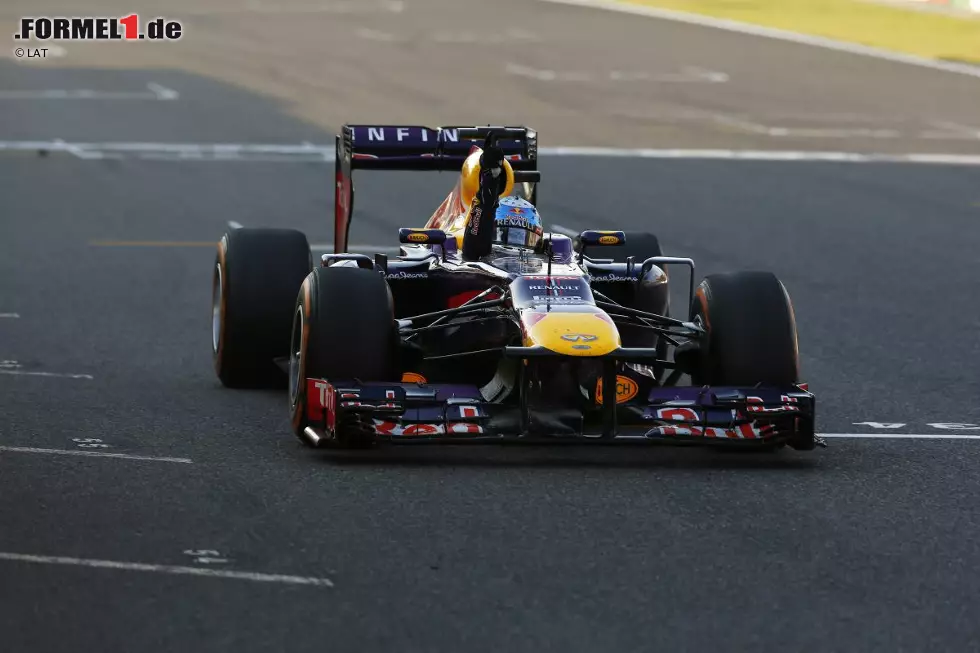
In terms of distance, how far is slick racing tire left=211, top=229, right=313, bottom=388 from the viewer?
36.4 ft

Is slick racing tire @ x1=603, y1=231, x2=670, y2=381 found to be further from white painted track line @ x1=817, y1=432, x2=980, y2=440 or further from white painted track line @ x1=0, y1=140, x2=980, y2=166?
white painted track line @ x1=0, y1=140, x2=980, y2=166

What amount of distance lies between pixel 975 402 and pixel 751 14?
34.1 meters

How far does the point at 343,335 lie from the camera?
9.35m

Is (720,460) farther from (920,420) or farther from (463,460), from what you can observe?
(920,420)

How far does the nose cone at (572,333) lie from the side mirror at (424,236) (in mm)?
1539

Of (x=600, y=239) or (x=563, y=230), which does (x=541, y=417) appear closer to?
(x=600, y=239)

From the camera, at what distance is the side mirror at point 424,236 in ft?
35.1

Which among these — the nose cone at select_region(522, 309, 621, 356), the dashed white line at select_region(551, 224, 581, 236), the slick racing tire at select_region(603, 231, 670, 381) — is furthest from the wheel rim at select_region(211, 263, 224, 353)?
the dashed white line at select_region(551, 224, 581, 236)

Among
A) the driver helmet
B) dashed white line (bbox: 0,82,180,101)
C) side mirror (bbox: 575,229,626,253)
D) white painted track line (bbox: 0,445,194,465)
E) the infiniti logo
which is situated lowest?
white painted track line (bbox: 0,445,194,465)

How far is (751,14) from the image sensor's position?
44.6m

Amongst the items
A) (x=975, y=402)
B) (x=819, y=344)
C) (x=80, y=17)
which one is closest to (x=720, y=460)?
(x=975, y=402)

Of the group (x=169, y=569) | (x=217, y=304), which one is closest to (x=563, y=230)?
(x=217, y=304)

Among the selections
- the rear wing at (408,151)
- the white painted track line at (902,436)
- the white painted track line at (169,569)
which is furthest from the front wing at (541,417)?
A: the rear wing at (408,151)

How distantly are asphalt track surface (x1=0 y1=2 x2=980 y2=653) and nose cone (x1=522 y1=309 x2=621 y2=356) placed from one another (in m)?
0.56
